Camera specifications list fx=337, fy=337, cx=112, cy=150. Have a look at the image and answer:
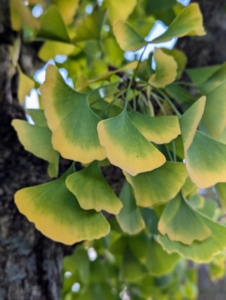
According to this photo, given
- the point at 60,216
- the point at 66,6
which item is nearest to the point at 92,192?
the point at 60,216

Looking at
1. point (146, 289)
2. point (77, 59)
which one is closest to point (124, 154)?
point (77, 59)

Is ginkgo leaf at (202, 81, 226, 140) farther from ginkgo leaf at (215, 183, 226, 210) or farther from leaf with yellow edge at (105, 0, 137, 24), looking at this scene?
Answer: leaf with yellow edge at (105, 0, 137, 24)

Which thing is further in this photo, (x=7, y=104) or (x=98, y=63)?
(x=98, y=63)

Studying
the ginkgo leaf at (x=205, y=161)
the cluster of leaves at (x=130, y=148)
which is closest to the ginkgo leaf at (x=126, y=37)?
the cluster of leaves at (x=130, y=148)

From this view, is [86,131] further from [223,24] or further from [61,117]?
[223,24]

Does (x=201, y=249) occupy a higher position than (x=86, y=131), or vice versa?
(x=86, y=131)

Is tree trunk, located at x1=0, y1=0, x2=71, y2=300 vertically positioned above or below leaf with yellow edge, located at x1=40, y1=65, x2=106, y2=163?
below

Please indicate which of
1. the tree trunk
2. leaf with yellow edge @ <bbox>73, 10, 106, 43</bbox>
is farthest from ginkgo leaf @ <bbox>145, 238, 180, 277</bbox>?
leaf with yellow edge @ <bbox>73, 10, 106, 43</bbox>
